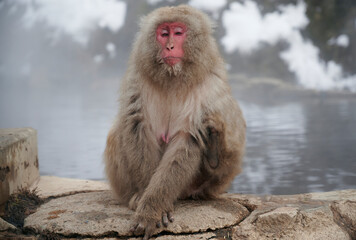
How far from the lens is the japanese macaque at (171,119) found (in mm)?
2793

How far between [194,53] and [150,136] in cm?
69

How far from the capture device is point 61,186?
13.5 feet

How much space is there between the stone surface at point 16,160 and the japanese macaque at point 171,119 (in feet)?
2.94

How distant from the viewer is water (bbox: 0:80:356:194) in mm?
4625

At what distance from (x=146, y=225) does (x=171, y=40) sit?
1.26m

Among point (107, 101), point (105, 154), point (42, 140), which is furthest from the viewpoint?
point (107, 101)

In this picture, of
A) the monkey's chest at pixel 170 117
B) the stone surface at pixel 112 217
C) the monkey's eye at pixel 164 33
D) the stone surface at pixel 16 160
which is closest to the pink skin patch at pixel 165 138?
the monkey's chest at pixel 170 117

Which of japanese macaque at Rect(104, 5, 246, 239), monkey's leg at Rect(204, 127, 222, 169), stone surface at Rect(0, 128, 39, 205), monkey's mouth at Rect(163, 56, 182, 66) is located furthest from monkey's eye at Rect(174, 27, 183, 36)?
stone surface at Rect(0, 128, 39, 205)

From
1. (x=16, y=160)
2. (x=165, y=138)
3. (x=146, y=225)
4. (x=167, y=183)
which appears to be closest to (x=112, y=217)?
(x=146, y=225)

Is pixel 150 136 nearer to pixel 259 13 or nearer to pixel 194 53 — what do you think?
pixel 194 53

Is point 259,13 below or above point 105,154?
above

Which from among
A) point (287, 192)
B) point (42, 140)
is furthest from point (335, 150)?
point (42, 140)

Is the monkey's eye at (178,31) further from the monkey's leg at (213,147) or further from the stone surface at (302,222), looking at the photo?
the stone surface at (302,222)

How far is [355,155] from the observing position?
4.88m
